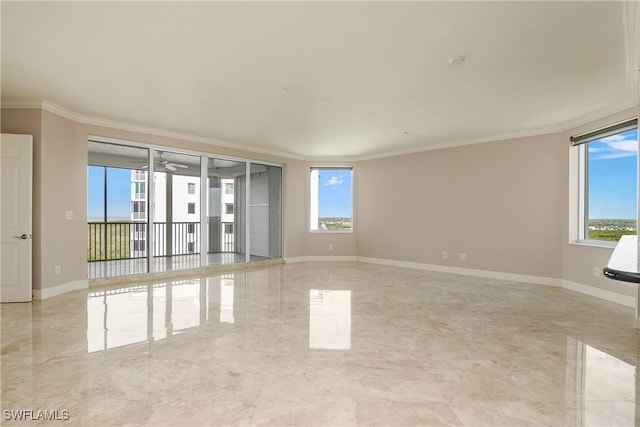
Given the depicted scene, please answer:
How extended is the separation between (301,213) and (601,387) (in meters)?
6.20

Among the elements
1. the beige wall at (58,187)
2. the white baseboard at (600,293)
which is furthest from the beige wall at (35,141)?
the white baseboard at (600,293)

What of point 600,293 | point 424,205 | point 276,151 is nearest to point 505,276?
point 600,293

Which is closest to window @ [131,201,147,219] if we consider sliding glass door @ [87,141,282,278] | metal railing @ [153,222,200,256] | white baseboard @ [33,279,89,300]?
sliding glass door @ [87,141,282,278]

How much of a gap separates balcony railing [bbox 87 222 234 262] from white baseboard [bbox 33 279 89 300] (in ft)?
6.04

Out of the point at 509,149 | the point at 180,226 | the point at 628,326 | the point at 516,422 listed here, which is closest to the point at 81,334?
the point at 516,422

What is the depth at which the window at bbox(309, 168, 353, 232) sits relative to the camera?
312 inches

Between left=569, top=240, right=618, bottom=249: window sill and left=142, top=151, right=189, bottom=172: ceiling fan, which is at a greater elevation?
left=142, top=151, right=189, bottom=172: ceiling fan

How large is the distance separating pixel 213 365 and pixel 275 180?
17.8 feet

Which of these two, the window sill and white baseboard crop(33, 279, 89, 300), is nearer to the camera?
white baseboard crop(33, 279, 89, 300)

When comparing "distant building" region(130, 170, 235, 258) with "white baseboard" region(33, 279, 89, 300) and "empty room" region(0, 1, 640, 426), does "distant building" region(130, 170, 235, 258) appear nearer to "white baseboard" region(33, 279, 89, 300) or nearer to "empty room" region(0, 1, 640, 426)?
"empty room" region(0, 1, 640, 426)

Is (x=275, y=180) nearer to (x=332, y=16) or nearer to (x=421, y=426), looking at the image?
(x=332, y=16)

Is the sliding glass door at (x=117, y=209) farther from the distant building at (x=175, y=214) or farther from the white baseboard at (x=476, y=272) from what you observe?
the white baseboard at (x=476, y=272)

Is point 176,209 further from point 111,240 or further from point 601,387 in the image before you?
point 601,387

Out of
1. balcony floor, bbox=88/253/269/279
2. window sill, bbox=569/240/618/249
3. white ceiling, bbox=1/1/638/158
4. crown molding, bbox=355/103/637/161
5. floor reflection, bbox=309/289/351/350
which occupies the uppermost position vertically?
white ceiling, bbox=1/1/638/158
